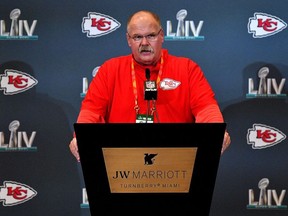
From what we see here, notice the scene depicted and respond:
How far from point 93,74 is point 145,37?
88 cm

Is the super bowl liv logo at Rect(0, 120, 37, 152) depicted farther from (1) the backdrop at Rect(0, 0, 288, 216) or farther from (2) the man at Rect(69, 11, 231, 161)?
(2) the man at Rect(69, 11, 231, 161)

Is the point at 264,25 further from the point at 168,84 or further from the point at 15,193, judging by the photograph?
the point at 15,193

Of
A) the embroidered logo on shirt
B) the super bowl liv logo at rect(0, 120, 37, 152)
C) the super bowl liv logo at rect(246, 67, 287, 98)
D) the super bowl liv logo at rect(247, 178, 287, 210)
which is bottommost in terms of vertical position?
the super bowl liv logo at rect(247, 178, 287, 210)

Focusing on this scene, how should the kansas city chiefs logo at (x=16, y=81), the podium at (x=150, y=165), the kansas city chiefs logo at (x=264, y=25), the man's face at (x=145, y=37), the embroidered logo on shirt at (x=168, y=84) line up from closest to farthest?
the podium at (x=150, y=165) → the man's face at (x=145, y=37) → the embroidered logo on shirt at (x=168, y=84) → the kansas city chiefs logo at (x=264, y=25) → the kansas city chiefs logo at (x=16, y=81)

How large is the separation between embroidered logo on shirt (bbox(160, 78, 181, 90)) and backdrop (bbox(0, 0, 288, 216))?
0.66 meters

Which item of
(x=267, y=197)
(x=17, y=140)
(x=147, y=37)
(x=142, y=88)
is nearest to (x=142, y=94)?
(x=142, y=88)

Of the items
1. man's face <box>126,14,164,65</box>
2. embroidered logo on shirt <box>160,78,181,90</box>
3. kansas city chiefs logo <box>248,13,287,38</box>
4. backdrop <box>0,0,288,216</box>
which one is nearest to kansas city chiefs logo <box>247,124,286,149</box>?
backdrop <box>0,0,288,216</box>

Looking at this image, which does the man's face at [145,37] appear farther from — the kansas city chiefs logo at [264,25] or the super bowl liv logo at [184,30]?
the kansas city chiefs logo at [264,25]

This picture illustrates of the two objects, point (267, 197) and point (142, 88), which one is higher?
point (142, 88)

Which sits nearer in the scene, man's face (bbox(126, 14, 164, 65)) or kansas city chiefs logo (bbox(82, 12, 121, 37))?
man's face (bbox(126, 14, 164, 65))

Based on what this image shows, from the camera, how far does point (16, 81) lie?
121 inches

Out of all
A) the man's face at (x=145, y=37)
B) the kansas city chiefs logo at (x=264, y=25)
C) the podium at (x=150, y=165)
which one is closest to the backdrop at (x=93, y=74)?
the kansas city chiefs logo at (x=264, y=25)

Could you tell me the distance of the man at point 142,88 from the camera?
2287 millimetres

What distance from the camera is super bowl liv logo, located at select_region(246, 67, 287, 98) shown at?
9.89ft
